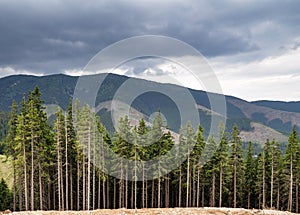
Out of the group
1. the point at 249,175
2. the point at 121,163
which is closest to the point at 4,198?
the point at 121,163

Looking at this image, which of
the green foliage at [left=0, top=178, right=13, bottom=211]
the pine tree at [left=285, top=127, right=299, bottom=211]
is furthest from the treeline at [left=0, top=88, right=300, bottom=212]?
the green foliage at [left=0, top=178, right=13, bottom=211]

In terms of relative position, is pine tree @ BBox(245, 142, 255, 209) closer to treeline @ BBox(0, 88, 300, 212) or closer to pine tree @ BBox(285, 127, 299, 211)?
treeline @ BBox(0, 88, 300, 212)

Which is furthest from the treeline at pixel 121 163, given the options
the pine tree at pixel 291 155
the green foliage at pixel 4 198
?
the green foliage at pixel 4 198

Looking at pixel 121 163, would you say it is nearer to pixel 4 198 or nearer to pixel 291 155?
pixel 4 198

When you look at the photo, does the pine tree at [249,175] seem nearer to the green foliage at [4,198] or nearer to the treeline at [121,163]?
the treeline at [121,163]

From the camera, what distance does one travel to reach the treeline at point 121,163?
38.4 m

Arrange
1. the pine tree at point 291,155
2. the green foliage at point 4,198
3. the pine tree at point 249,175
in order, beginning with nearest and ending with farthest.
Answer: the pine tree at point 291,155, the green foliage at point 4,198, the pine tree at point 249,175

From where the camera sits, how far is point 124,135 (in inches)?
1786

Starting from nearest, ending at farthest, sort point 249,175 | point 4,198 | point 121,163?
point 121,163 < point 4,198 < point 249,175

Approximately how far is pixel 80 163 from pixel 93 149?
4.40m

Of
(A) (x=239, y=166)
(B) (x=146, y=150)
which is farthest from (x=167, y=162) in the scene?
(A) (x=239, y=166)

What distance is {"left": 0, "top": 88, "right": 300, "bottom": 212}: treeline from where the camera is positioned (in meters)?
38.4

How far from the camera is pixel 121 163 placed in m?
46.9

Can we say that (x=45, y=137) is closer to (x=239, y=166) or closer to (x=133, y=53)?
(x=133, y=53)
